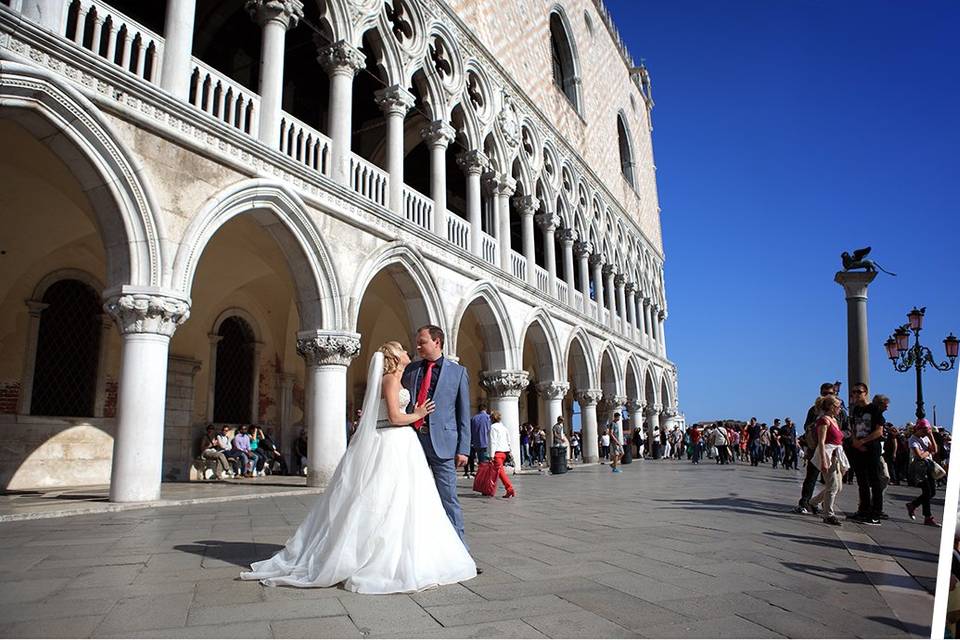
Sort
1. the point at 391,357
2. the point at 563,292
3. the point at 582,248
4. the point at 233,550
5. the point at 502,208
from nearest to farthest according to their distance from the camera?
the point at 391,357, the point at 233,550, the point at 502,208, the point at 563,292, the point at 582,248

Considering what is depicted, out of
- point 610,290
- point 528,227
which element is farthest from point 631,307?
point 528,227

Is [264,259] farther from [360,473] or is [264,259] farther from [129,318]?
[360,473]

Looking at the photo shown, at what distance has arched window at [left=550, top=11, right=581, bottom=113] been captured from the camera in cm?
2200

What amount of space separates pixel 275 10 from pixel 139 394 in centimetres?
552

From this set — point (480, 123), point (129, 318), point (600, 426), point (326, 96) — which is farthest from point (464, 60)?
point (600, 426)

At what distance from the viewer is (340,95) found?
392 inches

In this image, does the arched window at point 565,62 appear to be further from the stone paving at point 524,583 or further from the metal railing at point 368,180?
the stone paving at point 524,583

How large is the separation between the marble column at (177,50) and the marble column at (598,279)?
1534cm

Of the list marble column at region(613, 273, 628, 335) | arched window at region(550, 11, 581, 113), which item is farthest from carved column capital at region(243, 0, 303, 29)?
marble column at region(613, 273, 628, 335)

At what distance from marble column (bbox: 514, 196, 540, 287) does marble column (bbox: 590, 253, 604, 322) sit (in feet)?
17.1

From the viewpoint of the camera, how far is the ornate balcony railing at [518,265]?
1564 centimetres

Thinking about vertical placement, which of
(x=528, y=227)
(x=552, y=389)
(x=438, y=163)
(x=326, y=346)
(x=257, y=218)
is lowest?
(x=552, y=389)

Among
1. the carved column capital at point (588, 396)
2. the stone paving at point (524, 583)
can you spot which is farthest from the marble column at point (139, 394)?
the carved column capital at point (588, 396)

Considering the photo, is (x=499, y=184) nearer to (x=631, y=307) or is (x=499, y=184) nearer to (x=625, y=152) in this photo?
(x=631, y=307)
